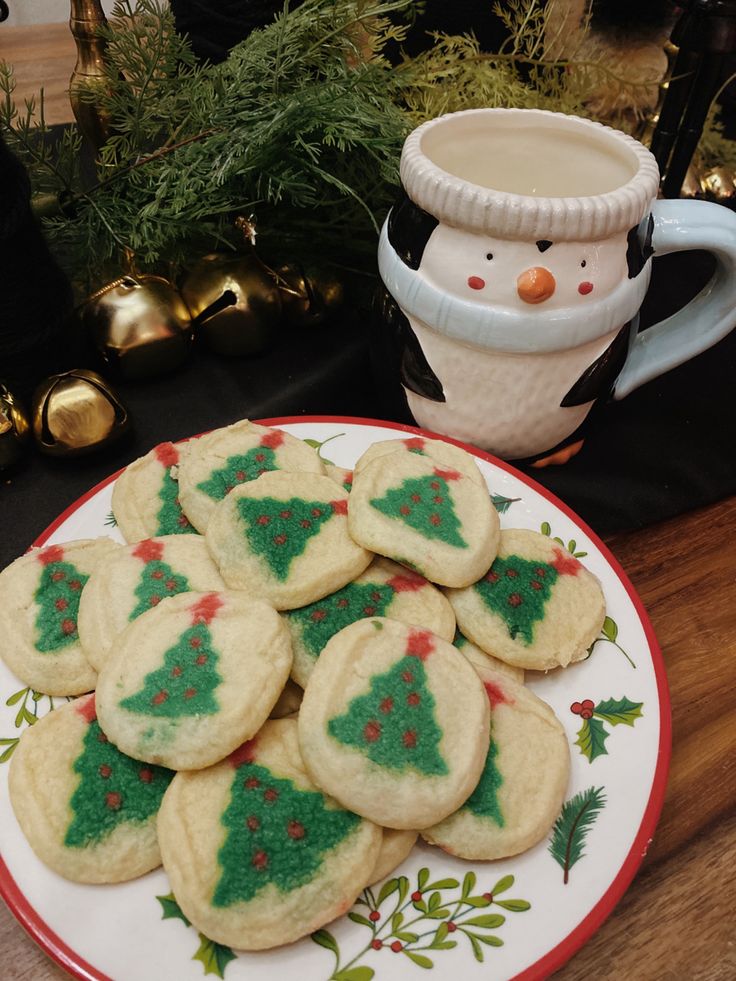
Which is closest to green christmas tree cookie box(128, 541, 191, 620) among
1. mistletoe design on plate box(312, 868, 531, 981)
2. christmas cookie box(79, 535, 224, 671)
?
christmas cookie box(79, 535, 224, 671)

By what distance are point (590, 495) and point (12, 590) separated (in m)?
0.74

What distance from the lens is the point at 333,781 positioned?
→ 1.99 feet

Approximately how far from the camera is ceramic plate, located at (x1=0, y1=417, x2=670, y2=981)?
0.59 metres

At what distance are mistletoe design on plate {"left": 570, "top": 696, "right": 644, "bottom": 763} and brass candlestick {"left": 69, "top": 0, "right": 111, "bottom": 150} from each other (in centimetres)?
113

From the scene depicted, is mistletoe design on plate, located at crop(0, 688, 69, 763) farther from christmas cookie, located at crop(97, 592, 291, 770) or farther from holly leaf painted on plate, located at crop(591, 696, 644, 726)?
holly leaf painted on plate, located at crop(591, 696, 644, 726)

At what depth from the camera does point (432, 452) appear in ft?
2.99

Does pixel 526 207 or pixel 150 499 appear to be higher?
pixel 526 207

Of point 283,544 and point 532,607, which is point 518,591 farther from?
point 283,544

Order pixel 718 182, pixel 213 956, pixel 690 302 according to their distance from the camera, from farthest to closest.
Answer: pixel 718 182
pixel 690 302
pixel 213 956

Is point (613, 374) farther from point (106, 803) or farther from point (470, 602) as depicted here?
point (106, 803)

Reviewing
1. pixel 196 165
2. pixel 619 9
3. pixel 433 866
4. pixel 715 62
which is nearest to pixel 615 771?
pixel 433 866

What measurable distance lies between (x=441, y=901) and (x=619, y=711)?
26 centimetres

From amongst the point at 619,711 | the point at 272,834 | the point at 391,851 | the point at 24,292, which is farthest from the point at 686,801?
the point at 24,292

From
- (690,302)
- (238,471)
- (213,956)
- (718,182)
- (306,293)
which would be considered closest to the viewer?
(213,956)
